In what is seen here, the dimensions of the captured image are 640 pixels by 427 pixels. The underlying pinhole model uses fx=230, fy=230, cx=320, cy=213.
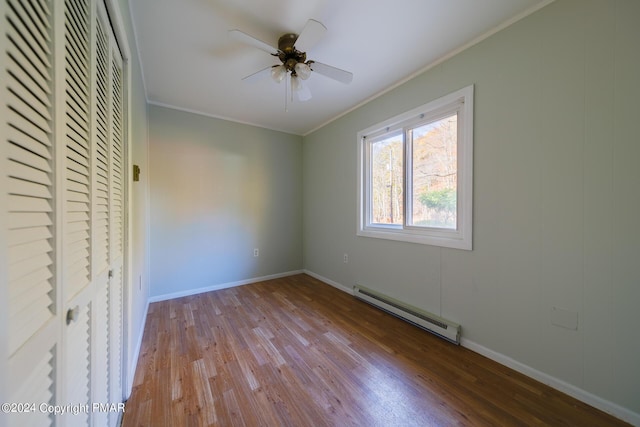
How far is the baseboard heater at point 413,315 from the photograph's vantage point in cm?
196

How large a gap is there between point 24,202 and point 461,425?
1953mm

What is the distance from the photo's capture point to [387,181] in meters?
2.76

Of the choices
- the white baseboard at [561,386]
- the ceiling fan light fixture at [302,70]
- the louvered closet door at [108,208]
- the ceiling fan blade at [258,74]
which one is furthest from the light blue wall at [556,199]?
the louvered closet door at [108,208]

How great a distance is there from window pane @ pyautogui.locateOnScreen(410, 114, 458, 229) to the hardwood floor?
1.10 metres

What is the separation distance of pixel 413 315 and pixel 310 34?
2.48 meters

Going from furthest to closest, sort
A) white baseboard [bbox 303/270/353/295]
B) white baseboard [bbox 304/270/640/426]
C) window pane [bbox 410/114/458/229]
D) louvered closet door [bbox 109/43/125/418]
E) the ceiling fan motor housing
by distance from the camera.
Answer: white baseboard [bbox 303/270/353/295] → window pane [bbox 410/114/458/229] → the ceiling fan motor housing → white baseboard [bbox 304/270/640/426] → louvered closet door [bbox 109/43/125/418]

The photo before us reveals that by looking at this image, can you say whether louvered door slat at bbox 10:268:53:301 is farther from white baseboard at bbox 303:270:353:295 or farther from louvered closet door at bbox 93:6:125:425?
white baseboard at bbox 303:270:353:295

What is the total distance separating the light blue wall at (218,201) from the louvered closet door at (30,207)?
2.68 m

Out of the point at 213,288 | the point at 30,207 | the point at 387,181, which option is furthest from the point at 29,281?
the point at 213,288

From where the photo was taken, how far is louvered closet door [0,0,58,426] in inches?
16.4

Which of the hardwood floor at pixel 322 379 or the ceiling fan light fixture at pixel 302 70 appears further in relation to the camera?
the ceiling fan light fixture at pixel 302 70

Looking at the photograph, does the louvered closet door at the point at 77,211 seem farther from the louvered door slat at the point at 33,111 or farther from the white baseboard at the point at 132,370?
the white baseboard at the point at 132,370

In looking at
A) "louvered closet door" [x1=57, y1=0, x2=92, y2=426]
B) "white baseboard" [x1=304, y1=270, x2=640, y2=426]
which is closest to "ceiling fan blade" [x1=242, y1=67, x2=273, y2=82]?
"louvered closet door" [x1=57, y1=0, x2=92, y2=426]

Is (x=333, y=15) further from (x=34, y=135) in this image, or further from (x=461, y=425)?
(x=461, y=425)
